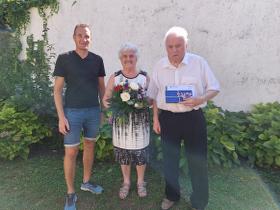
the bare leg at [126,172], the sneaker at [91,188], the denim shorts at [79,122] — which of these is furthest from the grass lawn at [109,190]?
the denim shorts at [79,122]

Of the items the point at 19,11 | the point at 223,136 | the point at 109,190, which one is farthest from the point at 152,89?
the point at 19,11

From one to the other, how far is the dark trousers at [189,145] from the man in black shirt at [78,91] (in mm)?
729

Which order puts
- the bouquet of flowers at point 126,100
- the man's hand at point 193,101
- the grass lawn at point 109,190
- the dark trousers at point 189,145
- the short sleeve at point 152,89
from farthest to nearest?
the grass lawn at point 109,190
the bouquet of flowers at point 126,100
the short sleeve at point 152,89
the dark trousers at point 189,145
the man's hand at point 193,101

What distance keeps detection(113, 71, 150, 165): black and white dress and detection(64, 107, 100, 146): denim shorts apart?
22 cm

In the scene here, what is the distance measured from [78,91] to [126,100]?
475 mm

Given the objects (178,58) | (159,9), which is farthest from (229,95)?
(178,58)

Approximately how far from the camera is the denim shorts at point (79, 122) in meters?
3.67

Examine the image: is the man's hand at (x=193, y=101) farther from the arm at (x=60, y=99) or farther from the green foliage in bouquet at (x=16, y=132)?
the green foliage in bouquet at (x=16, y=132)

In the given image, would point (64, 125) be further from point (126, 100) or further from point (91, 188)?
point (91, 188)

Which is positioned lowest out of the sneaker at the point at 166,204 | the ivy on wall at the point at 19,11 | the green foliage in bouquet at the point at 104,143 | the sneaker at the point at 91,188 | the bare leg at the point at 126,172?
the sneaker at the point at 166,204

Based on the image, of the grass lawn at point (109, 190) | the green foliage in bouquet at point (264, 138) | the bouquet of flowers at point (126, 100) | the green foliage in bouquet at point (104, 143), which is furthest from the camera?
the green foliage in bouquet at point (104, 143)

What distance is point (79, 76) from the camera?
3.60 m

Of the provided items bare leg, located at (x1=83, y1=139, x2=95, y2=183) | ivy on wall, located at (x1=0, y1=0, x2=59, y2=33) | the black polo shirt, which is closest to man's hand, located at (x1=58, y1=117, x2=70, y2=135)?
the black polo shirt

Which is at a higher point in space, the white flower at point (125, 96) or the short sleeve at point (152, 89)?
the short sleeve at point (152, 89)
